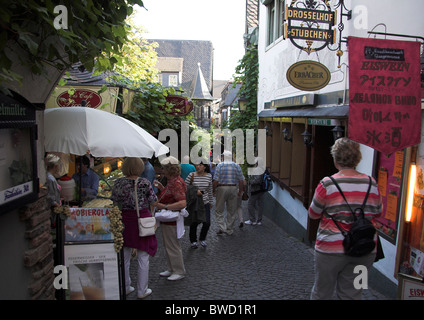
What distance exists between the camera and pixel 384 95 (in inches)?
147

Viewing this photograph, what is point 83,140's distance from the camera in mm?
4406

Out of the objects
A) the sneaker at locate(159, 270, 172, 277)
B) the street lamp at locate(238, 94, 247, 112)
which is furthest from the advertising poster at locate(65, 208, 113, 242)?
the street lamp at locate(238, 94, 247, 112)

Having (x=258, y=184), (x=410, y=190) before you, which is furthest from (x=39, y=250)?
(x=258, y=184)

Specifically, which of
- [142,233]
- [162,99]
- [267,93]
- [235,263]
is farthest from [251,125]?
[142,233]

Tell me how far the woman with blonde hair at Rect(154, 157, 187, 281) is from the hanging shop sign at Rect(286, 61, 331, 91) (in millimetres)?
2599

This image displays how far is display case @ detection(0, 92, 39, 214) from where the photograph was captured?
2.95 m

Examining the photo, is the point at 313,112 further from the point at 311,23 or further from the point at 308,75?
the point at 311,23

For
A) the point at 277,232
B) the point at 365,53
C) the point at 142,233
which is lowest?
the point at 277,232

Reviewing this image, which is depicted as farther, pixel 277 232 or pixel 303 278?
pixel 277 232

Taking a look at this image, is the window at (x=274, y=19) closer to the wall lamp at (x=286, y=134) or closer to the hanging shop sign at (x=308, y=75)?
the wall lamp at (x=286, y=134)

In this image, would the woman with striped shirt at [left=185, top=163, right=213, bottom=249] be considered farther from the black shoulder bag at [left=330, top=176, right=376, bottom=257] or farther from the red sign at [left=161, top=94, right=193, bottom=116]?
the red sign at [left=161, top=94, right=193, bottom=116]

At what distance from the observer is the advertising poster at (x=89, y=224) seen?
4.01 metres
